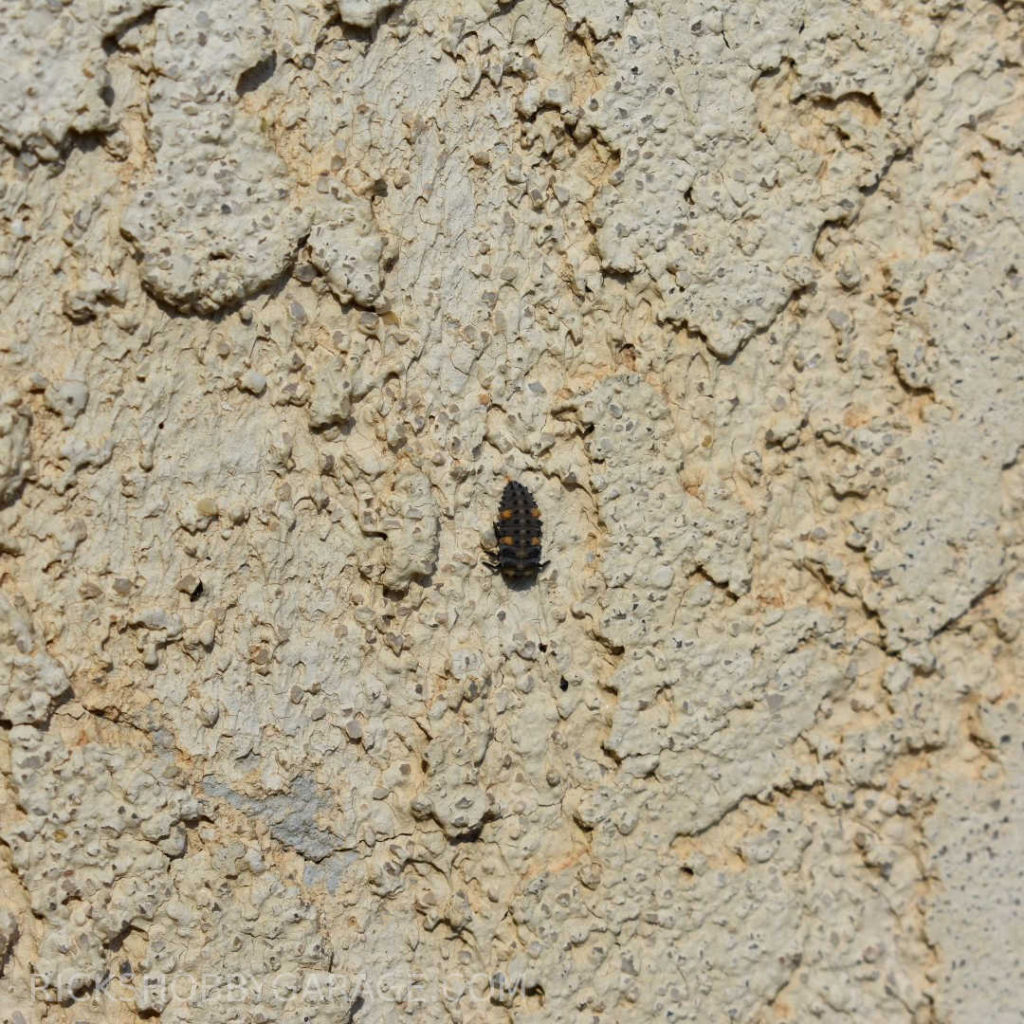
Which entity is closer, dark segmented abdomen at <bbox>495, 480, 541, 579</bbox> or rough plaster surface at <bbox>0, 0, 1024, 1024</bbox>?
rough plaster surface at <bbox>0, 0, 1024, 1024</bbox>

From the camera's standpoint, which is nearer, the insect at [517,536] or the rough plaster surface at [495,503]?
the rough plaster surface at [495,503]

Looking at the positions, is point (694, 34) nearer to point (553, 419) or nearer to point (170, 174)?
point (553, 419)

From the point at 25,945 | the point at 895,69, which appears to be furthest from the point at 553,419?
the point at 25,945

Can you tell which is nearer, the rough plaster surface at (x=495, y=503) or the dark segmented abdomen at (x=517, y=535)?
the rough plaster surface at (x=495, y=503)
